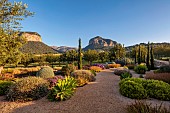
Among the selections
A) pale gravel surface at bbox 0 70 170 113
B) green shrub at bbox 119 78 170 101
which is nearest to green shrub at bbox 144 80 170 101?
green shrub at bbox 119 78 170 101

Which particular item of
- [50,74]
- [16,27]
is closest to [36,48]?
[50,74]

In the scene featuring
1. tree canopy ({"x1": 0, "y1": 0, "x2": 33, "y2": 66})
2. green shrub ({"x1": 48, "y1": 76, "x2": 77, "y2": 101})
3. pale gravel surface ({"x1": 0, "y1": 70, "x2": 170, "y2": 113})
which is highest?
tree canopy ({"x1": 0, "y1": 0, "x2": 33, "y2": 66})

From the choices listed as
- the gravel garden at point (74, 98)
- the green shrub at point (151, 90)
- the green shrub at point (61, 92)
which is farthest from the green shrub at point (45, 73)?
the green shrub at point (151, 90)

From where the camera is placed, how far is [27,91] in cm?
895

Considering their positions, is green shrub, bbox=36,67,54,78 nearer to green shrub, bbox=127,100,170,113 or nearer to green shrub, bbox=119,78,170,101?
green shrub, bbox=119,78,170,101

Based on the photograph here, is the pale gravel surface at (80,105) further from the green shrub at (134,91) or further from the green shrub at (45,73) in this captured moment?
the green shrub at (45,73)

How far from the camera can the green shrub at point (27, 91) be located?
890cm

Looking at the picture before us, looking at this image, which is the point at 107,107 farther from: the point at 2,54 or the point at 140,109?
the point at 2,54

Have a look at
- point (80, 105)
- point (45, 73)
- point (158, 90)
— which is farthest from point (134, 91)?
point (45, 73)

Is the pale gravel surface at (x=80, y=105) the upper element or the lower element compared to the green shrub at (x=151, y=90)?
lower

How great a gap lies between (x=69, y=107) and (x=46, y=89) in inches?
106

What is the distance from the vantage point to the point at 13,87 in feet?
30.3

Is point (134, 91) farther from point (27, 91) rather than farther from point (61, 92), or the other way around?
point (27, 91)

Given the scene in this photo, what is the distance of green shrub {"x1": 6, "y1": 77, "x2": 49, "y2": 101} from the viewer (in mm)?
8903
